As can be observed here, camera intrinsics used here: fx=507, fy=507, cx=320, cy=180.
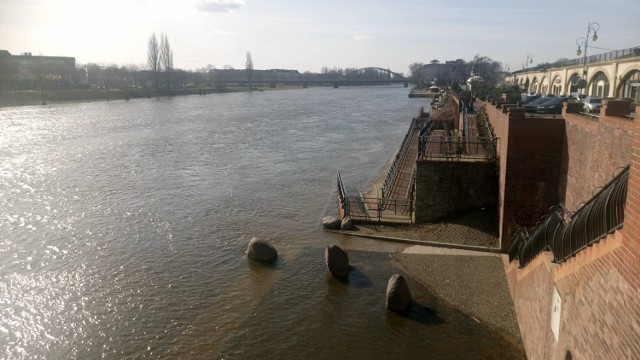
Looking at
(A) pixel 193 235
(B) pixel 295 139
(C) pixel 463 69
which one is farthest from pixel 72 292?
(C) pixel 463 69

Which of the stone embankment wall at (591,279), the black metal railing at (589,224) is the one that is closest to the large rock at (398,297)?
the stone embankment wall at (591,279)

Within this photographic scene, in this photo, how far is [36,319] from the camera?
488 inches

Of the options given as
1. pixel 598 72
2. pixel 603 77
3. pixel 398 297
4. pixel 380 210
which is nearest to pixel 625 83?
pixel 598 72

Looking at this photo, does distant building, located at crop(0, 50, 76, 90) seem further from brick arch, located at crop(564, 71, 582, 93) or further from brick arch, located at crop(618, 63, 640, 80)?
brick arch, located at crop(618, 63, 640, 80)

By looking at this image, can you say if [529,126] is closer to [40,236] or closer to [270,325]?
[270,325]

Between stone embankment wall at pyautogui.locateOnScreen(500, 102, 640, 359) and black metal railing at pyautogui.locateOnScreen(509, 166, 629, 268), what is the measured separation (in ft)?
0.50

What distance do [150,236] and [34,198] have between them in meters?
9.06

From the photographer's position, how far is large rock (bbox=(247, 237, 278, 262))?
1551cm

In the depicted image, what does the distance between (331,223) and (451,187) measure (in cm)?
443

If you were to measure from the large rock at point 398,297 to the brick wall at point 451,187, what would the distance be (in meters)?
5.24

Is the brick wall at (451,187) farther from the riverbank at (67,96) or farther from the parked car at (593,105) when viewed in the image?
the riverbank at (67,96)

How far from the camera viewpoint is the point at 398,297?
1207cm

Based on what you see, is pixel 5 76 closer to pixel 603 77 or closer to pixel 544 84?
pixel 603 77

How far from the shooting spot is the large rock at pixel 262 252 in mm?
15508
